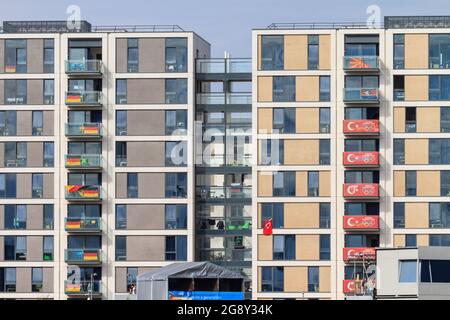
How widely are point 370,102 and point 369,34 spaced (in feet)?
21.4

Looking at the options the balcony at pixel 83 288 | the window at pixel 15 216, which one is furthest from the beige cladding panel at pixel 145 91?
the balcony at pixel 83 288

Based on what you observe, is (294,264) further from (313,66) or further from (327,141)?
(313,66)

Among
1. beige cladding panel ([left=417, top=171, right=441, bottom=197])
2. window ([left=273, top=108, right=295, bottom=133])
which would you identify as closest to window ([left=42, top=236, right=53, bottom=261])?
window ([left=273, top=108, right=295, bottom=133])

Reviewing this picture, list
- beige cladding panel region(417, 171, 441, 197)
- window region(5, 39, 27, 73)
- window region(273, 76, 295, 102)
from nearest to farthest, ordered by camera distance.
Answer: beige cladding panel region(417, 171, 441, 197) → window region(273, 76, 295, 102) → window region(5, 39, 27, 73)

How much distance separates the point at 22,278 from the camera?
10969 centimetres

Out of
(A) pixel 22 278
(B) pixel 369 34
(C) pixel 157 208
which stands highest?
(B) pixel 369 34

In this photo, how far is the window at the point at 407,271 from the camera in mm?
82688

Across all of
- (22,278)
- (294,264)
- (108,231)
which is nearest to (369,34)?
(294,264)

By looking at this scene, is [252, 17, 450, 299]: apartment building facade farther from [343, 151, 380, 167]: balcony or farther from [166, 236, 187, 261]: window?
[166, 236, 187, 261]: window

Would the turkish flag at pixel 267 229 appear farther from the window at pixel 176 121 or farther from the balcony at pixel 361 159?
the window at pixel 176 121

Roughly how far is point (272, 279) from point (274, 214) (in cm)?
627

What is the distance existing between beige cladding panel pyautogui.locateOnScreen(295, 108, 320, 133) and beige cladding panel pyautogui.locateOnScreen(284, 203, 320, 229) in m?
7.26

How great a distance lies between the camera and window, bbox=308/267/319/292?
108 metres

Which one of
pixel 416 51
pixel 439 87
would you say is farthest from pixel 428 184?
pixel 416 51
